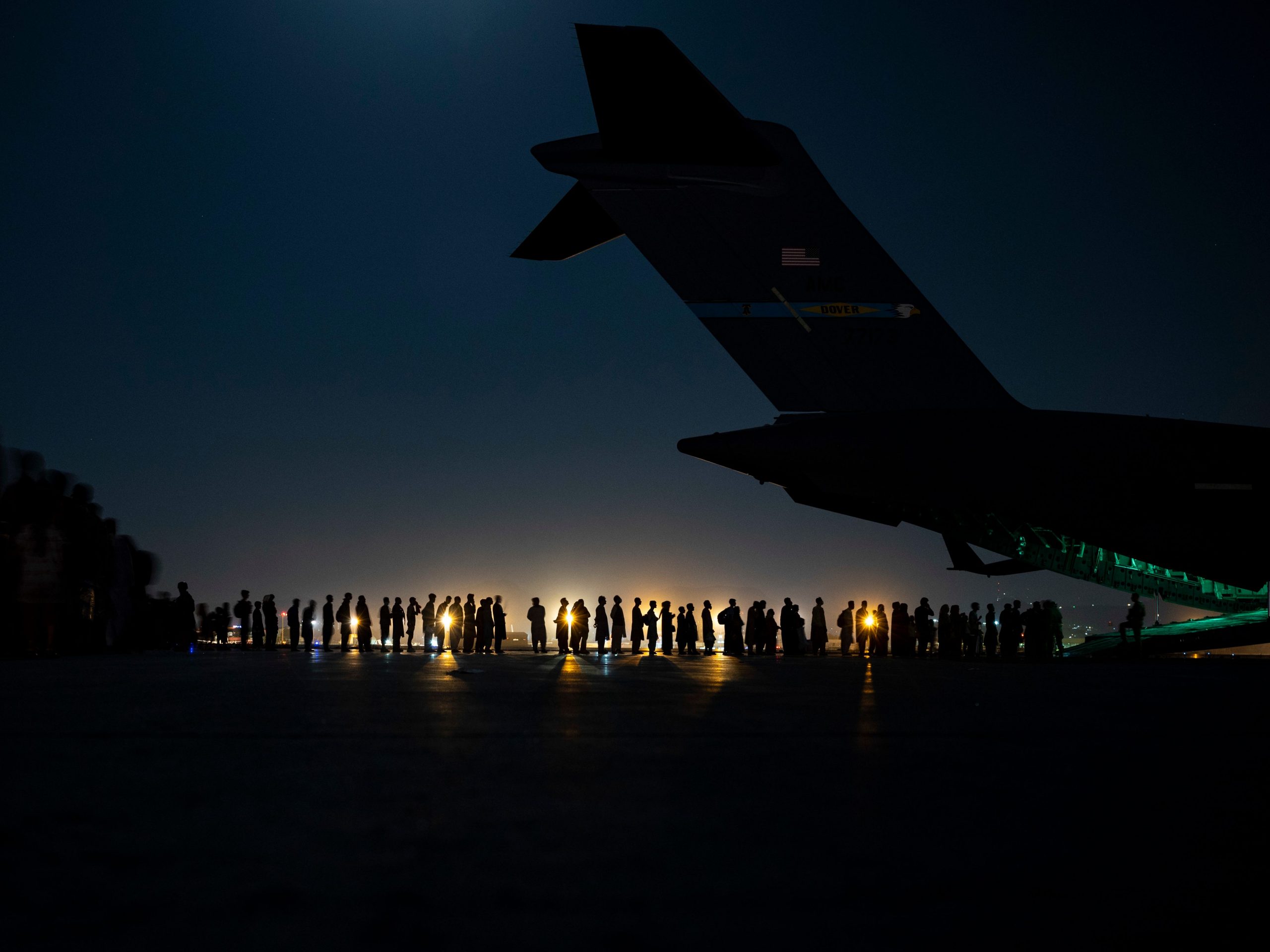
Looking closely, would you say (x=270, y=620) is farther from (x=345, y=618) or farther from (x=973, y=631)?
(x=973, y=631)

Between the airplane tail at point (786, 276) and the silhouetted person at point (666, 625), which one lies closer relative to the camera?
the airplane tail at point (786, 276)

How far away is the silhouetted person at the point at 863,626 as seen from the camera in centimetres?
2322

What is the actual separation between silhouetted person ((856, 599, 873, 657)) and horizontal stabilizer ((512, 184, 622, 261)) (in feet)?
55.7

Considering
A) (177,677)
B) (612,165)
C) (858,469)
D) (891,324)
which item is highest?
(612,165)

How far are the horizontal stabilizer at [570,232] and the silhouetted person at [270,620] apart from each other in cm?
1725

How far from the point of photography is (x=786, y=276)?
25.9ft

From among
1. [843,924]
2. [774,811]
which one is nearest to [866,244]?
[774,811]

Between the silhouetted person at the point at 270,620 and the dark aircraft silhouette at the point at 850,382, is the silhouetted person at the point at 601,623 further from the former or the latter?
the dark aircraft silhouette at the point at 850,382

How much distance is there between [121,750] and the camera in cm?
227

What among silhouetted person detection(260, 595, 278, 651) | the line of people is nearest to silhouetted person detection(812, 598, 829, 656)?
the line of people

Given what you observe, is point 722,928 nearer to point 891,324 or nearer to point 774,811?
point 774,811

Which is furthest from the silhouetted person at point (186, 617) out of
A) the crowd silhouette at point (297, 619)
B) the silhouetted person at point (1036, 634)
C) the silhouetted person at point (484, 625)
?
the silhouetted person at point (1036, 634)

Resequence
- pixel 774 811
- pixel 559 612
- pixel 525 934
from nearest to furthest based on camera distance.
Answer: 1. pixel 525 934
2. pixel 774 811
3. pixel 559 612

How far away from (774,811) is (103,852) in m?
1.06
